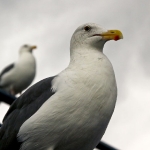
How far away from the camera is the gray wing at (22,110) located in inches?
172

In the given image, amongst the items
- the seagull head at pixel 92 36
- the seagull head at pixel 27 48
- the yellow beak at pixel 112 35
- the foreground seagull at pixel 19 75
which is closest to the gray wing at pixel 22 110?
the seagull head at pixel 92 36

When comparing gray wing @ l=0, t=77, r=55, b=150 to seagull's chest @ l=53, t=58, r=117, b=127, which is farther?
gray wing @ l=0, t=77, r=55, b=150

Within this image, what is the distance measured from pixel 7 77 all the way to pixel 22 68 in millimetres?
568

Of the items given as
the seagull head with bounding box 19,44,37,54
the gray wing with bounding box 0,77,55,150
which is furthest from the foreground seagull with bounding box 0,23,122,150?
the seagull head with bounding box 19,44,37,54

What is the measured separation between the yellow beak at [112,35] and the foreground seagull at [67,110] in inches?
9.5

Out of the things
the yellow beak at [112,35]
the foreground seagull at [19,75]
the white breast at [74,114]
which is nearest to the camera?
the white breast at [74,114]

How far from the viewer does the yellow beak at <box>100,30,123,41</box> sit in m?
4.64

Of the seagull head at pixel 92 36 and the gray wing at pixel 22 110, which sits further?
the seagull head at pixel 92 36

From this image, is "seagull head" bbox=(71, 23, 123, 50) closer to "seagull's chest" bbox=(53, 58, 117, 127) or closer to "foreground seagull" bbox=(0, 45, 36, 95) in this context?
"seagull's chest" bbox=(53, 58, 117, 127)

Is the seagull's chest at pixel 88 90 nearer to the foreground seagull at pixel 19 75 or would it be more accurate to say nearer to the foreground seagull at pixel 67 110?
the foreground seagull at pixel 67 110

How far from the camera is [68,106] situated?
4156 millimetres

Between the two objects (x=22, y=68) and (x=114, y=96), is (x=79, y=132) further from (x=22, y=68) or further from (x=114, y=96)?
(x=22, y=68)

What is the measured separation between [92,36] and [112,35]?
230 millimetres

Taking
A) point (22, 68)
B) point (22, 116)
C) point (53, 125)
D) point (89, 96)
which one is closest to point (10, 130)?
point (22, 116)
